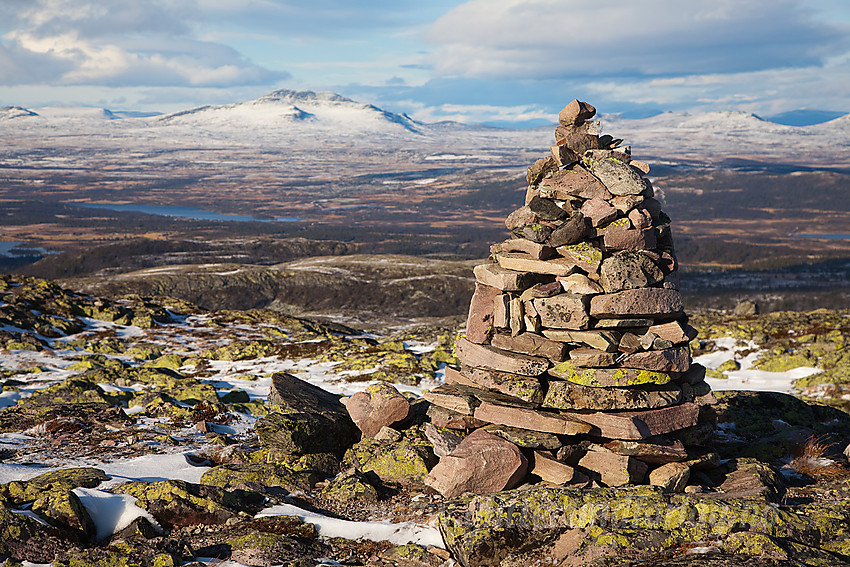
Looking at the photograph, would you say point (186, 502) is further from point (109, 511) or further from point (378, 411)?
point (378, 411)

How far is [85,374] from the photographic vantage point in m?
29.6

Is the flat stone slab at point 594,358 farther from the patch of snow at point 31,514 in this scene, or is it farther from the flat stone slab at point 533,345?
the patch of snow at point 31,514

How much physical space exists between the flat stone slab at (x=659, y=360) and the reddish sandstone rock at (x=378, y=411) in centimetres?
615

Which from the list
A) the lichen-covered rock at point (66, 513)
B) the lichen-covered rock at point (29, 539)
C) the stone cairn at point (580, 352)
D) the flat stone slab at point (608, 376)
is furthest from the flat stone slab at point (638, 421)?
the lichen-covered rock at point (29, 539)

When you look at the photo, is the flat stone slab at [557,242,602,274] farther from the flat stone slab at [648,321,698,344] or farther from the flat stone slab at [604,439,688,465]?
the flat stone slab at [604,439,688,465]

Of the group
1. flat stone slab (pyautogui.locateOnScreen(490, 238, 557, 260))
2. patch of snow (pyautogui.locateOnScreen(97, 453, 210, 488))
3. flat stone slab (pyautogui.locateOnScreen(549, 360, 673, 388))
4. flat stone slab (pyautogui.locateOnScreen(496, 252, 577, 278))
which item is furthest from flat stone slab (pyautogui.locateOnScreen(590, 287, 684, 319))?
patch of snow (pyautogui.locateOnScreen(97, 453, 210, 488))

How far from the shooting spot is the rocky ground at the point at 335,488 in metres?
10.6

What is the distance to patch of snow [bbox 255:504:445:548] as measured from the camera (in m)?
12.1

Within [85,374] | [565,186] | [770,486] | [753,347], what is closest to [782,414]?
[770,486]

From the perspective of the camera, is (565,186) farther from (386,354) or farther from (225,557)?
(386,354)

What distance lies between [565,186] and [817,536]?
893 centimetres

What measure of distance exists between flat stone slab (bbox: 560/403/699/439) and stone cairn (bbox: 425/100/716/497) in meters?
0.03

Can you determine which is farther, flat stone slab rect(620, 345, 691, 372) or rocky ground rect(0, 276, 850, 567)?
flat stone slab rect(620, 345, 691, 372)

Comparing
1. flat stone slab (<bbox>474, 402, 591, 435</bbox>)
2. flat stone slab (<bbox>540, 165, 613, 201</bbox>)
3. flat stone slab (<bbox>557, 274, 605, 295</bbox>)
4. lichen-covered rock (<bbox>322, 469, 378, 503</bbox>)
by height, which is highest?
flat stone slab (<bbox>540, 165, 613, 201</bbox>)
